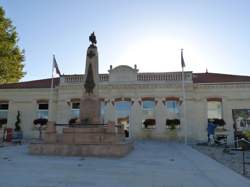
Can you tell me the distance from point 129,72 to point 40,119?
8901 millimetres

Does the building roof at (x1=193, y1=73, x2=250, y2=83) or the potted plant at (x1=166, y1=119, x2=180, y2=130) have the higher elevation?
the building roof at (x1=193, y1=73, x2=250, y2=83)

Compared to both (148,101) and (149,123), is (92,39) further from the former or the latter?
(149,123)

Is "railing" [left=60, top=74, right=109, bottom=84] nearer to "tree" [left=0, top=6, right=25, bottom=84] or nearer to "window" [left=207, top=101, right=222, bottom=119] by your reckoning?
"tree" [left=0, top=6, right=25, bottom=84]

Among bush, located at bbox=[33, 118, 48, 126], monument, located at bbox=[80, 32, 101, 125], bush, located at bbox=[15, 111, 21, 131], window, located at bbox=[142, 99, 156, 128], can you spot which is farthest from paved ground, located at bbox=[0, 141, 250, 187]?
bush, located at bbox=[15, 111, 21, 131]

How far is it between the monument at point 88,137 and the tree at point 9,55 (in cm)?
1317

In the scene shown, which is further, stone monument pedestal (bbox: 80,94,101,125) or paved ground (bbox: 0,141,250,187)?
stone monument pedestal (bbox: 80,94,101,125)

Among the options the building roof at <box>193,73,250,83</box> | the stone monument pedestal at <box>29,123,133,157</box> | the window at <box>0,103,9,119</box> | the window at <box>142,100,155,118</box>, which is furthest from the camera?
the window at <box>0,103,9,119</box>

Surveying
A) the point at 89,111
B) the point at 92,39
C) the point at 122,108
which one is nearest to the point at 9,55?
the point at 122,108

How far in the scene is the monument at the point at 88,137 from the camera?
10117 mm

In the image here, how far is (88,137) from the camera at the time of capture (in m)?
10.7

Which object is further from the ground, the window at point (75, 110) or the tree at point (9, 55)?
the tree at point (9, 55)

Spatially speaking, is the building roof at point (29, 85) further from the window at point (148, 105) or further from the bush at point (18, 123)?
the window at point (148, 105)

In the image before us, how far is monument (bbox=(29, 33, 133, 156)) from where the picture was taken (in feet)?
33.2

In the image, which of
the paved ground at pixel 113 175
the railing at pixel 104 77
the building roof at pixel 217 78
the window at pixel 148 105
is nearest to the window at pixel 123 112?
the window at pixel 148 105
